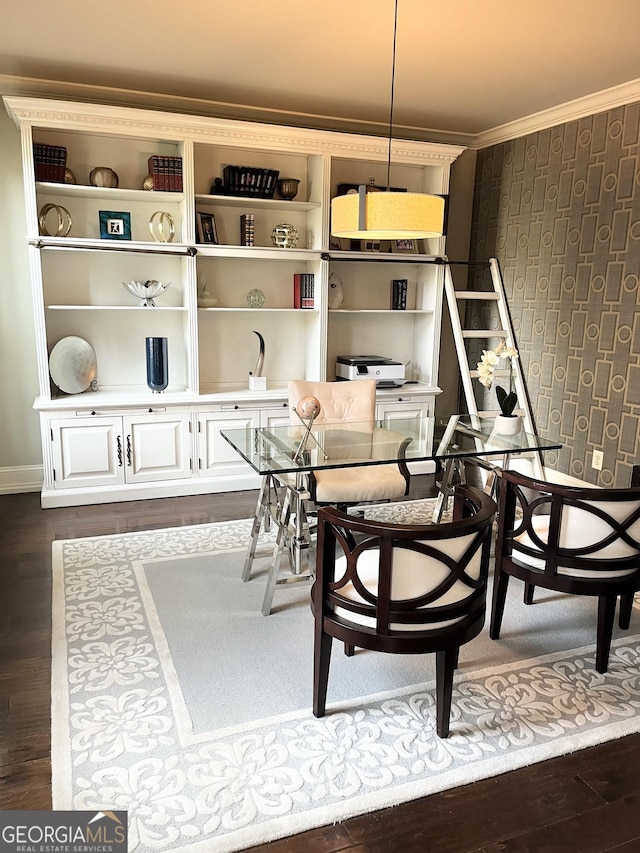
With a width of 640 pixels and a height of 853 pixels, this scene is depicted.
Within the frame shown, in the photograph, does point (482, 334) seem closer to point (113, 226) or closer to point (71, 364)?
point (113, 226)

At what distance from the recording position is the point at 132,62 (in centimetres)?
362

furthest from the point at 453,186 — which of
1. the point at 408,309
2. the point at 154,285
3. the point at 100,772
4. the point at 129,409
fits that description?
the point at 100,772

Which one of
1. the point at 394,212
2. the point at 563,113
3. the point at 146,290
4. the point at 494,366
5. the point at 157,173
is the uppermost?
the point at 563,113

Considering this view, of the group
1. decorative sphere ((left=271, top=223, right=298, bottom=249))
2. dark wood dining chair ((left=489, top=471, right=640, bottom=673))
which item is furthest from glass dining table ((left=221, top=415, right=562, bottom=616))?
decorative sphere ((left=271, top=223, right=298, bottom=249))

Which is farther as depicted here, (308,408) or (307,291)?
(307,291)

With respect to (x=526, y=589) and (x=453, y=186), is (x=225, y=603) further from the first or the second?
(x=453, y=186)

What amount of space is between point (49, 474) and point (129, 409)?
0.63 m

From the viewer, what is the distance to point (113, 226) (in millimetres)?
4191

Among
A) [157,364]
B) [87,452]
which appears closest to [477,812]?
[87,452]

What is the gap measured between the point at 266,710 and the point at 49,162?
11.1ft

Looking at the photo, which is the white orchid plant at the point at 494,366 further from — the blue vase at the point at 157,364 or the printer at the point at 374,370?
the blue vase at the point at 157,364

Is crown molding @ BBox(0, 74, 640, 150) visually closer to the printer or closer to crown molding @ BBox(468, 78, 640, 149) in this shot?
crown molding @ BBox(468, 78, 640, 149)

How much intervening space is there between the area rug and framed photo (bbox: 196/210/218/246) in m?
2.33

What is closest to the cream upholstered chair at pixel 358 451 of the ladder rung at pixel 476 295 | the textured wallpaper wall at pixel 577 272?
the ladder rung at pixel 476 295
